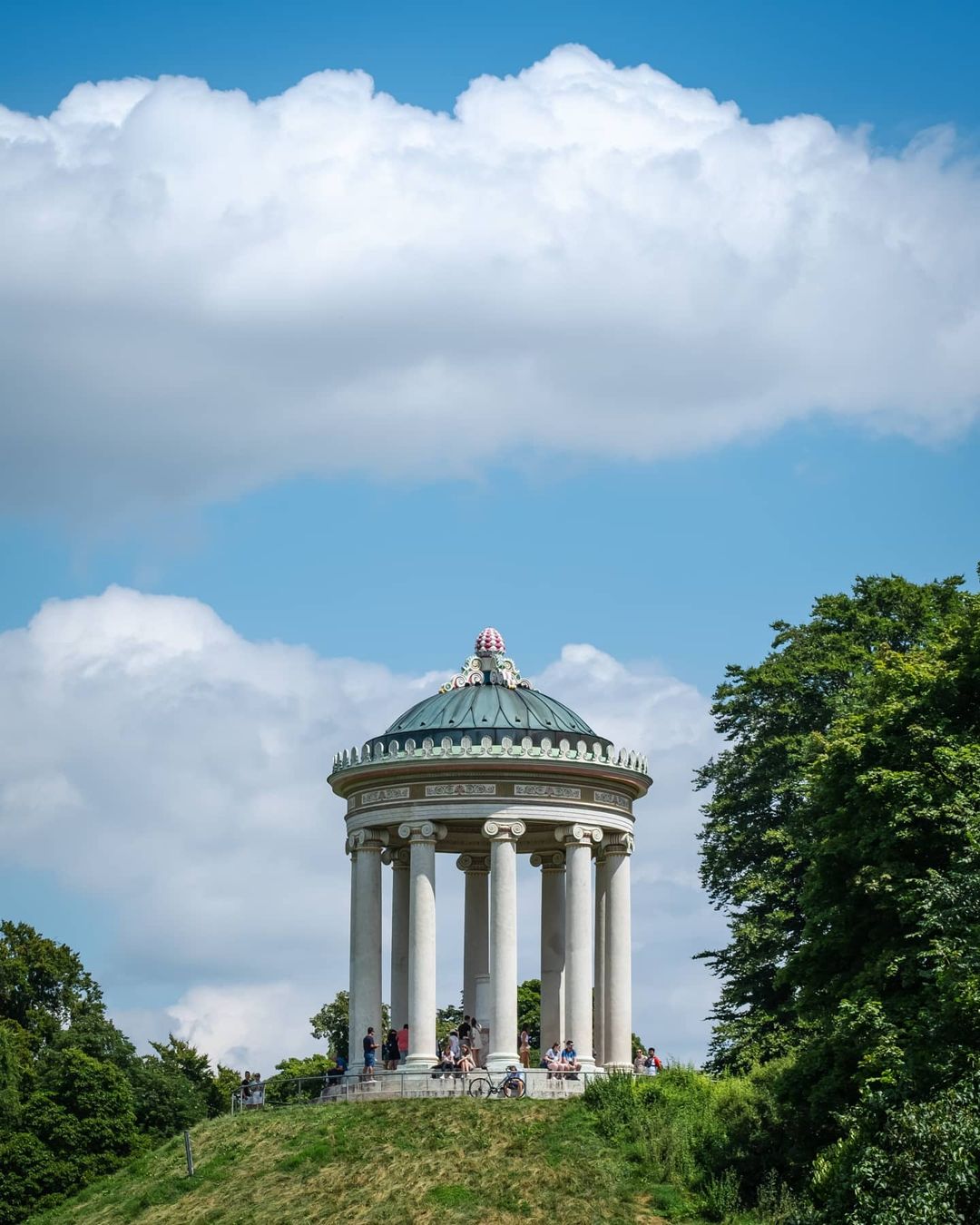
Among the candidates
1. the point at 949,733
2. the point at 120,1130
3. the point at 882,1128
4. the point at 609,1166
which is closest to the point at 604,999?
the point at 609,1166

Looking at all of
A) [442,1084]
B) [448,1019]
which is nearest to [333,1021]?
[448,1019]

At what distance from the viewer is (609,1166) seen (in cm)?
5191

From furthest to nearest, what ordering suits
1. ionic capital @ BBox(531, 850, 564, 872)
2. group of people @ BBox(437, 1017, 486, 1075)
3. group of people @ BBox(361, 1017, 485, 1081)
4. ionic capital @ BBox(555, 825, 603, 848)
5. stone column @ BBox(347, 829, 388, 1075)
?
ionic capital @ BBox(531, 850, 564, 872), stone column @ BBox(347, 829, 388, 1075), ionic capital @ BBox(555, 825, 603, 848), group of people @ BBox(361, 1017, 485, 1081), group of people @ BBox(437, 1017, 486, 1075)

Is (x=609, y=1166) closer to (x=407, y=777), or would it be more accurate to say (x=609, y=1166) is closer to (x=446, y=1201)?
(x=446, y=1201)

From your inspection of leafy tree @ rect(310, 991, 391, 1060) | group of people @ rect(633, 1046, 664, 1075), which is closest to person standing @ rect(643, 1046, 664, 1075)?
group of people @ rect(633, 1046, 664, 1075)

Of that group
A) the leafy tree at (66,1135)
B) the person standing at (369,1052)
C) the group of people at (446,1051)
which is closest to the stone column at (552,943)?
the group of people at (446,1051)

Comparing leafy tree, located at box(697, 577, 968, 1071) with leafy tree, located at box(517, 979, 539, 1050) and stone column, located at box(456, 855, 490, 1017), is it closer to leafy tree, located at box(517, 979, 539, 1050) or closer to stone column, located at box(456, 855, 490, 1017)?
stone column, located at box(456, 855, 490, 1017)

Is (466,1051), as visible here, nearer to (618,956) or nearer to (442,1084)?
(442,1084)

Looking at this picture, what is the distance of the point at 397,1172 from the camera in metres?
52.4

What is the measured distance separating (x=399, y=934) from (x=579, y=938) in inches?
299

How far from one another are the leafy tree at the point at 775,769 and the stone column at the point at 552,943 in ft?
16.3

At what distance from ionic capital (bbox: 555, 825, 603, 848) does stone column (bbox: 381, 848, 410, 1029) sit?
6361 millimetres

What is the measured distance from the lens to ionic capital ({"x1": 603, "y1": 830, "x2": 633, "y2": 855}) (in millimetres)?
65250

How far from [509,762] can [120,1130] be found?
118 feet
